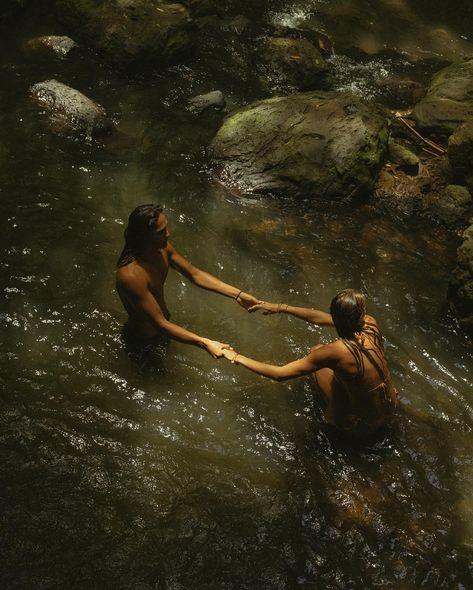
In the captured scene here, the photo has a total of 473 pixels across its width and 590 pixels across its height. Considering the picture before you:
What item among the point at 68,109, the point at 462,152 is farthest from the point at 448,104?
the point at 68,109

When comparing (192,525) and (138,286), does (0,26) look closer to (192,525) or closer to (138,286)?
(138,286)

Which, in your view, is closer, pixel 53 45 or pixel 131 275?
pixel 131 275

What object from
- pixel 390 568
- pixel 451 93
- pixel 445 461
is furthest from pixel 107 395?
pixel 451 93

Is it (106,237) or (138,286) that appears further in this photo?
(106,237)

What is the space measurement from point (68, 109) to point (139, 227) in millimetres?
4333

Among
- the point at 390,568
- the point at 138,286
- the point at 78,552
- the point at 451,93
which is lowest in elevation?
the point at 78,552

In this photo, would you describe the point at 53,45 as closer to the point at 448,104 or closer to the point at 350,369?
the point at 448,104

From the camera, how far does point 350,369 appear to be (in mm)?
3777

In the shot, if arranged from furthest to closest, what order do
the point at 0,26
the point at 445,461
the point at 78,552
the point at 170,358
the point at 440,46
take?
the point at 440,46
the point at 0,26
the point at 170,358
the point at 445,461
the point at 78,552

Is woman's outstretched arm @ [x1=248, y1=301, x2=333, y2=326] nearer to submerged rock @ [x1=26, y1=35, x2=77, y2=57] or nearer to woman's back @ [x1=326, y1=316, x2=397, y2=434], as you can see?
woman's back @ [x1=326, y1=316, x2=397, y2=434]

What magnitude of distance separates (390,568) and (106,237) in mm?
4350

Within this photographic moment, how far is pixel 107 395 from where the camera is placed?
4.54 meters

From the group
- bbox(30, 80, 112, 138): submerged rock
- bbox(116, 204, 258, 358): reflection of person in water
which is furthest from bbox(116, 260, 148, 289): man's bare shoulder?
bbox(30, 80, 112, 138): submerged rock

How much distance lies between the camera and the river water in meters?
3.72
